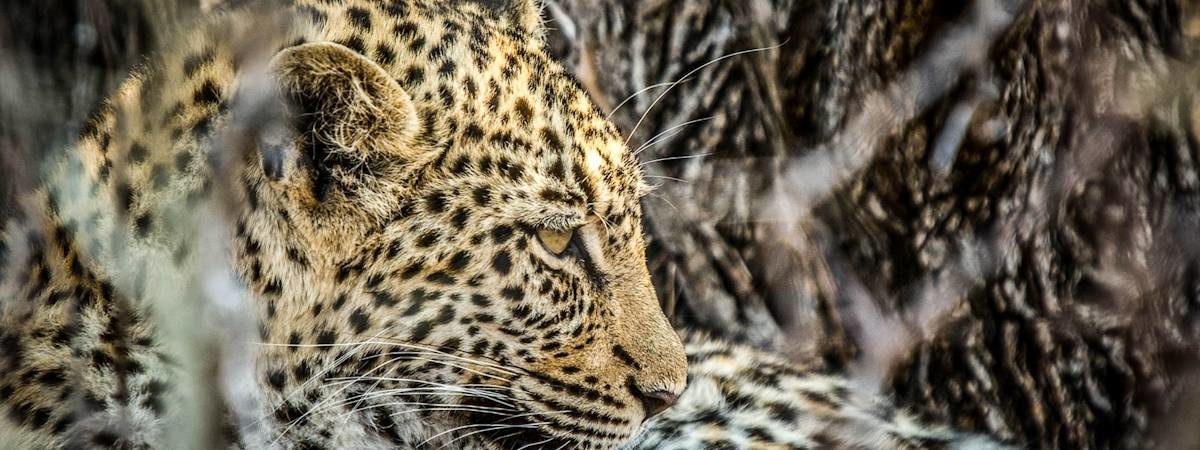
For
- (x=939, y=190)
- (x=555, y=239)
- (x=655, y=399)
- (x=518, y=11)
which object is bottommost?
(x=655, y=399)

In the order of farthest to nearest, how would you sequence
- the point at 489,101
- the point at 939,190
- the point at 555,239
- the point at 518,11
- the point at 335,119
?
the point at 939,190 < the point at 518,11 < the point at 555,239 < the point at 489,101 < the point at 335,119

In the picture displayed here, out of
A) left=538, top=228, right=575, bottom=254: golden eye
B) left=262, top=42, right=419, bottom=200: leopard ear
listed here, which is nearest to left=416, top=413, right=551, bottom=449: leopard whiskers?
left=538, top=228, right=575, bottom=254: golden eye

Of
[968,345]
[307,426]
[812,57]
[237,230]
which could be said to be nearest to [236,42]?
[237,230]

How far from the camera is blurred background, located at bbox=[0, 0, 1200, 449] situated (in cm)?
332

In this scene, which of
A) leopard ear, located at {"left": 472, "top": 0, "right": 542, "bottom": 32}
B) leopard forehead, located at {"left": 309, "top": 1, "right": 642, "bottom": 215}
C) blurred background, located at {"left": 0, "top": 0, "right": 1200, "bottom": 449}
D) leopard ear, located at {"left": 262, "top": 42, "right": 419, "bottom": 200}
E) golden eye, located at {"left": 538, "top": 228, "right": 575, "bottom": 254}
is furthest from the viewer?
blurred background, located at {"left": 0, "top": 0, "right": 1200, "bottom": 449}

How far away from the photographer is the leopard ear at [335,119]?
1989 mm

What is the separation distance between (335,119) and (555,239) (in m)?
0.57

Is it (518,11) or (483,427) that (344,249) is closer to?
(483,427)

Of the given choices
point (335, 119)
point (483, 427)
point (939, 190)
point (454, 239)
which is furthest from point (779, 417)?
point (335, 119)

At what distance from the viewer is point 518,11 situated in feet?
8.92

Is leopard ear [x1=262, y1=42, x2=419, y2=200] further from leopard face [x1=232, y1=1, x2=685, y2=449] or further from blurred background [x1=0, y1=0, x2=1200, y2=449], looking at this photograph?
blurred background [x1=0, y1=0, x2=1200, y2=449]

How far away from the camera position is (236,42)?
2.15 metres

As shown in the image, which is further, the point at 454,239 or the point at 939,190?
the point at 939,190

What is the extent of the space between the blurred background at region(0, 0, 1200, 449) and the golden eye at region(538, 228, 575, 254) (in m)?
0.59
